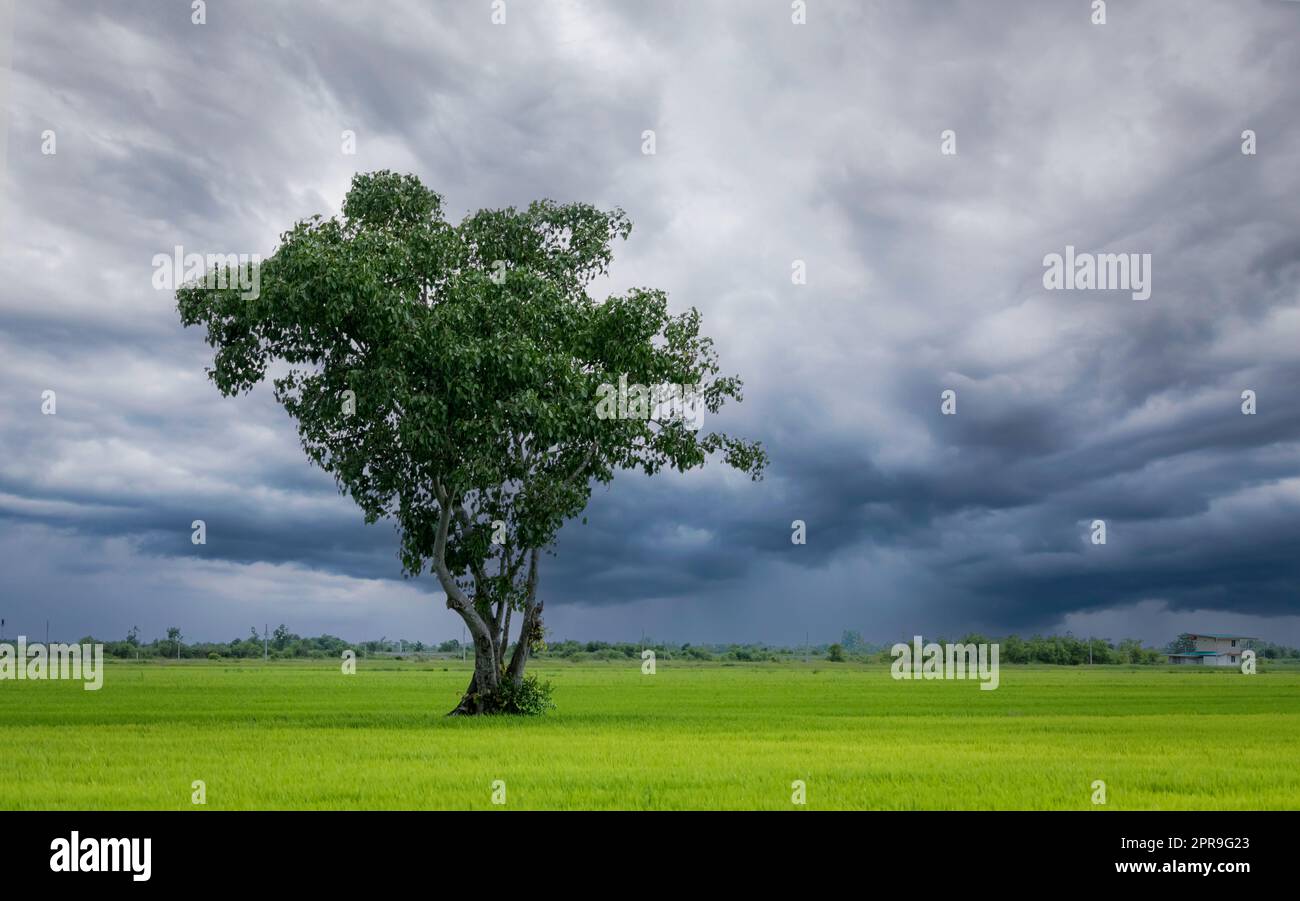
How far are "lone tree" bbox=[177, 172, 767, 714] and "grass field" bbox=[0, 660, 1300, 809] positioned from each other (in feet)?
21.6

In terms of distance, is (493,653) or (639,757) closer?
(639,757)

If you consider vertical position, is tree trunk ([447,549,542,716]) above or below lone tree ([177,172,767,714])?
below

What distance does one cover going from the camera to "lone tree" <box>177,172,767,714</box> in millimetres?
35344

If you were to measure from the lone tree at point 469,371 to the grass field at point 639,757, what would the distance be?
6598 millimetres

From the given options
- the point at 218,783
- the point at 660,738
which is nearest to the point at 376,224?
the point at 660,738

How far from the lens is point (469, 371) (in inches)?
1398

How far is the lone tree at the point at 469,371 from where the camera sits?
35.3 metres

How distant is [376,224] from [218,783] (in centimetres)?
2490

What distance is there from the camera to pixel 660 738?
31328mm

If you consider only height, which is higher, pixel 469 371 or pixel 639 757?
pixel 469 371

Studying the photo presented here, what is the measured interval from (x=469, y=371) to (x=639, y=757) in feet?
49.3

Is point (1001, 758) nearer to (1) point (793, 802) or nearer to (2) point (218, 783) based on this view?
(1) point (793, 802)

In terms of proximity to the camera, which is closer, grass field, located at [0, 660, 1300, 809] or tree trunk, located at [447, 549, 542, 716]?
grass field, located at [0, 660, 1300, 809]
